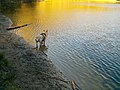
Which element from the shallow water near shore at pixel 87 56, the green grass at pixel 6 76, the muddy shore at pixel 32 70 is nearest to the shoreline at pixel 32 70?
the muddy shore at pixel 32 70

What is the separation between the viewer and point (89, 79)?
17859mm

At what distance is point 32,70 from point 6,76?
3085 mm

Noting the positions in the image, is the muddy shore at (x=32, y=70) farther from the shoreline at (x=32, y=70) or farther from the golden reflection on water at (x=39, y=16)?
the golden reflection on water at (x=39, y=16)

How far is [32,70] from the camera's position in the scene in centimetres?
1792

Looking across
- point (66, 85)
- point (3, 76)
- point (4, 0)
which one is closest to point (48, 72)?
point (66, 85)

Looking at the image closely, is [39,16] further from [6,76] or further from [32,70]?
[6,76]

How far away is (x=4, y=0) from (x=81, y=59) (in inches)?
2020

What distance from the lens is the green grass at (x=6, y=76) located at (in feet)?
44.3

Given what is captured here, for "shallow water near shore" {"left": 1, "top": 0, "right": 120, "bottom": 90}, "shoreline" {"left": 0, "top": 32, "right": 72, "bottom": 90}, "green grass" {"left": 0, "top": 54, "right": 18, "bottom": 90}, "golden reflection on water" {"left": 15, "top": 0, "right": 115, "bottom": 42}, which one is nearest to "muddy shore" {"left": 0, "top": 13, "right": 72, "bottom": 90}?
"shoreline" {"left": 0, "top": 32, "right": 72, "bottom": 90}

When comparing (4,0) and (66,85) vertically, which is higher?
(4,0)

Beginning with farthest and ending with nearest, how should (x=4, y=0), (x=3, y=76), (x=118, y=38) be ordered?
(x=4, y=0) < (x=118, y=38) < (x=3, y=76)

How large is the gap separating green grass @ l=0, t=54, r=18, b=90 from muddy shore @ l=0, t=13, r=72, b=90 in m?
0.38

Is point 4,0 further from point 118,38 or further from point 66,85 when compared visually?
point 66,85

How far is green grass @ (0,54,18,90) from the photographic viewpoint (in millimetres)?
13488
